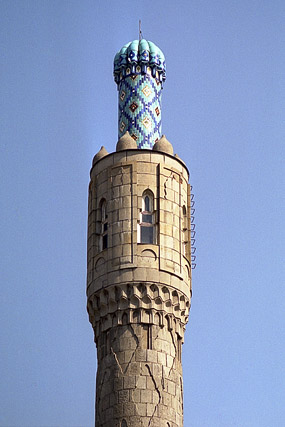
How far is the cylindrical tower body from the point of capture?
3500 cm

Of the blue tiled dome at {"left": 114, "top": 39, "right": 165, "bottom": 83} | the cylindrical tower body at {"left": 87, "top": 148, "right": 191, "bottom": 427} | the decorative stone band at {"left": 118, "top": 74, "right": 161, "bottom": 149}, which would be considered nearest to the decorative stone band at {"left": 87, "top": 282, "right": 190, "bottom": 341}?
the cylindrical tower body at {"left": 87, "top": 148, "right": 191, "bottom": 427}

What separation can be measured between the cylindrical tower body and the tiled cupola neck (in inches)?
68.1

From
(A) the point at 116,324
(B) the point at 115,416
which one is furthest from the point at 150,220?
(B) the point at 115,416

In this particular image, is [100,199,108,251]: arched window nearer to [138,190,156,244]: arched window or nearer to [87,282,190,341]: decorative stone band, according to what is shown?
[138,190,156,244]: arched window

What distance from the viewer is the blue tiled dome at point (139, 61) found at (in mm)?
40062

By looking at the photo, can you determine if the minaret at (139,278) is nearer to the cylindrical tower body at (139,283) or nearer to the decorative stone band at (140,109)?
the cylindrical tower body at (139,283)

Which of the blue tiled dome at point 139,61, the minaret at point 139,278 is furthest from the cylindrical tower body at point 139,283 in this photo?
the blue tiled dome at point 139,61

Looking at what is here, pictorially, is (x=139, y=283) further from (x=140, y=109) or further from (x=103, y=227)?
(x=140, y=109)

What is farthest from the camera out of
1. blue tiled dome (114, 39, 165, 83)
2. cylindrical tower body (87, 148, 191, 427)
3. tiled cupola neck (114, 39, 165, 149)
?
blue tiled dome (114, 39, 165, 83)

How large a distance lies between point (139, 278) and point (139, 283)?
14 centimetres

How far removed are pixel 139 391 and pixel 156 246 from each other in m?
4.16

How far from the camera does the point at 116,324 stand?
3594 centimetres

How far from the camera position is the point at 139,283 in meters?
35.9

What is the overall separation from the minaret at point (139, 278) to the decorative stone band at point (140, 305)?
0.09 ft
